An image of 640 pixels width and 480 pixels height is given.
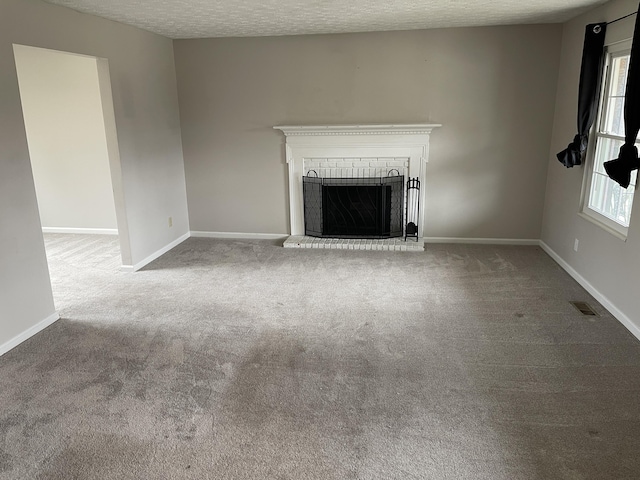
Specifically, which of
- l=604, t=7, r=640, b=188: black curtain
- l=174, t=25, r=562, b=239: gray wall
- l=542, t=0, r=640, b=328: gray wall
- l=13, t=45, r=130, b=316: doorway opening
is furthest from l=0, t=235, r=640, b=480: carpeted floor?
l=13, t=45, r=130, b=316: doorway opening

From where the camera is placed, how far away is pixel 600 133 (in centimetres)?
396

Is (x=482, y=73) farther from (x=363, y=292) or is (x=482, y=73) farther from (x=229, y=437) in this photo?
(x=229, y=437)

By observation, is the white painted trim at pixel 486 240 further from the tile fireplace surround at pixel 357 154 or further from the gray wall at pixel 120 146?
the gray wall at pixel 120 146

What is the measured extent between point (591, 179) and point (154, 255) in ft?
13.9

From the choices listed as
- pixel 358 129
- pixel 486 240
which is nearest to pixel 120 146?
pixel 358 129

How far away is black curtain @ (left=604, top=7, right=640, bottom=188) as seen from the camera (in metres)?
3.14

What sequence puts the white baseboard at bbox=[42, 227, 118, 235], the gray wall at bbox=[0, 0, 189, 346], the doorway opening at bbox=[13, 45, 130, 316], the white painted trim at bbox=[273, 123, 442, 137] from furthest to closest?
the white baseboard at bbox=[42, 227, 118, 235]
the doorway opening at bbox=[13, 45, 130, 316]
the white painted trim at bbox=[273, 123, 442, 137]
the gray wall at bbox=[0, 0, 189, 346]

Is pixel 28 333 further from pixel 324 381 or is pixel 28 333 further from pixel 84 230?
pixel 84 230

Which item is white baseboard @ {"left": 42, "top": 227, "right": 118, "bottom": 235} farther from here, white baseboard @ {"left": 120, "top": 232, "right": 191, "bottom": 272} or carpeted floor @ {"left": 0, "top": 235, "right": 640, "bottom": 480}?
carpeted floor @ {"left": 0, "top": 235, "right": 640, "bottom": 480}

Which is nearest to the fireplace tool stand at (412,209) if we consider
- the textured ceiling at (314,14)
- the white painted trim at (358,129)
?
the white painted trim at (358,129)

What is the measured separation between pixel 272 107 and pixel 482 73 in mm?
2262

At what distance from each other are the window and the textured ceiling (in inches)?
20.8

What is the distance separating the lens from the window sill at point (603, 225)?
351 centimetres

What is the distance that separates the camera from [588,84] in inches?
156
